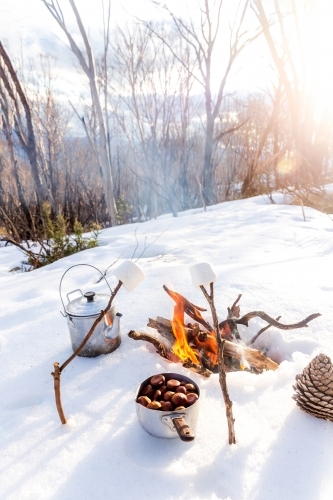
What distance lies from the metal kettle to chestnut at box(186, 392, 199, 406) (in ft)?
2.19

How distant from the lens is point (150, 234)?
17.3 feet

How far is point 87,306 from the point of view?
5.79 ft

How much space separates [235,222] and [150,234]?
1675 mm

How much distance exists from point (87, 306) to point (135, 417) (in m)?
0.66

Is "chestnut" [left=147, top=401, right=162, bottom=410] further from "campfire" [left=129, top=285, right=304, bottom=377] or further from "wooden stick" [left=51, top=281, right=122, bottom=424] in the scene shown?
"campfire" [left=129, top=285, right=304, bottom=377]

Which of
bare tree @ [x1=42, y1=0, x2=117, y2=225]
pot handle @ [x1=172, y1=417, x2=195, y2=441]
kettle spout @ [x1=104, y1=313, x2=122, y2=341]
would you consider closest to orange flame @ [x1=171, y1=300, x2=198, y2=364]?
kettle spout @ [x1=104, y1=313, x2=122, y2=341]

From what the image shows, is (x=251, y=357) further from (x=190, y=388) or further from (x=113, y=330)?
(x=113, y=330)

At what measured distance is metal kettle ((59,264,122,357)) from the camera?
1739 mm

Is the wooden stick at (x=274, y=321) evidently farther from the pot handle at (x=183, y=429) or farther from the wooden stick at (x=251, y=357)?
the pot handle at (x=183, y=429)

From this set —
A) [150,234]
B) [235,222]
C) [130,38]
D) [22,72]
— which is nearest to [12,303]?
[150,234]

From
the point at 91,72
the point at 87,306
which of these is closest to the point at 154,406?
the point at 87,306

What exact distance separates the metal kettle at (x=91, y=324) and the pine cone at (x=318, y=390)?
1041mm

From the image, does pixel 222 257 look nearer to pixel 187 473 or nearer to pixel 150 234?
pixel 150 234

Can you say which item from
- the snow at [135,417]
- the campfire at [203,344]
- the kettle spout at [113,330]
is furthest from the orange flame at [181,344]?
the kettle spout at [113,330]
